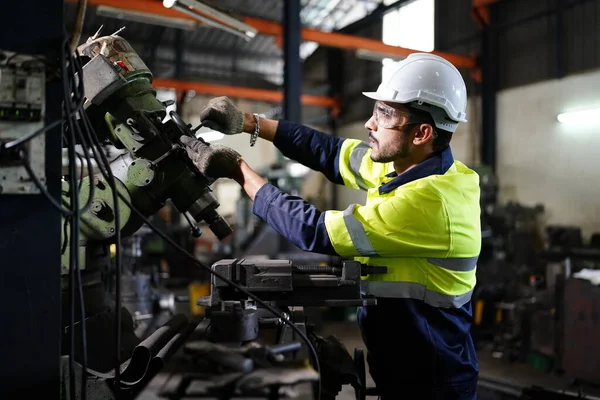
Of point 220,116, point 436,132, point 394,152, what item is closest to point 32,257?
point 220,116

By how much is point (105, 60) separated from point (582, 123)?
6.13m

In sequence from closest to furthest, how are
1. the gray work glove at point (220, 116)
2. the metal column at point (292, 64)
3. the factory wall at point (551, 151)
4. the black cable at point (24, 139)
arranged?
1. the black cable at point (24, 139)
2. the gray work glove at point (220, 116)
3. the metal column at point (292, 64)
4. the factory wall at point (551, 151)

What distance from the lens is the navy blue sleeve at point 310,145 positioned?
1896 mm

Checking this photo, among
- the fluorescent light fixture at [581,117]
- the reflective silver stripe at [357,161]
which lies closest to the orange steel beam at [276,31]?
the fluorescent light fixture at [581,117]

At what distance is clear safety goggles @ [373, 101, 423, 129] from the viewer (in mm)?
1569

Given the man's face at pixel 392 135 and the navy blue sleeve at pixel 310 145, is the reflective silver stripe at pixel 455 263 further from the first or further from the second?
the navy blue sleeve at pixel 310 145

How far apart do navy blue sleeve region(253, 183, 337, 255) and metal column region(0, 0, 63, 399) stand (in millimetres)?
563

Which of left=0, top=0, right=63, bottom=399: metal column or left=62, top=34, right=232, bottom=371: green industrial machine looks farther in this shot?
left=62, top=34, right=232, bottom=371: green industrial machine

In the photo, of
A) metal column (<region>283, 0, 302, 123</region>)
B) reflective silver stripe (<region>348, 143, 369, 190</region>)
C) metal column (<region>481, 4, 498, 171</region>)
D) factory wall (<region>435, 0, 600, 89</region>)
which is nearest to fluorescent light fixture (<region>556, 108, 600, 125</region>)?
factory wall (<region>435, 0, 600, 89</region>)

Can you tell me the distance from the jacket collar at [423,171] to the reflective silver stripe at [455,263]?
246 millimetres

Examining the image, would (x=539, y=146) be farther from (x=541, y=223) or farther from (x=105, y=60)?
(x=105, y=60)

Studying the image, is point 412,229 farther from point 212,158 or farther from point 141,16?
point 141,16

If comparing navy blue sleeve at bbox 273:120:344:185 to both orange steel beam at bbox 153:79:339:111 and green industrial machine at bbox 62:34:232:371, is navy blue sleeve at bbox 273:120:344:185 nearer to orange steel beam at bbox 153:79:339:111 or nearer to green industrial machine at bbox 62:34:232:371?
green industrial machine at bbox 62:34:232:371

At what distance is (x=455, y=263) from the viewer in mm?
1482
